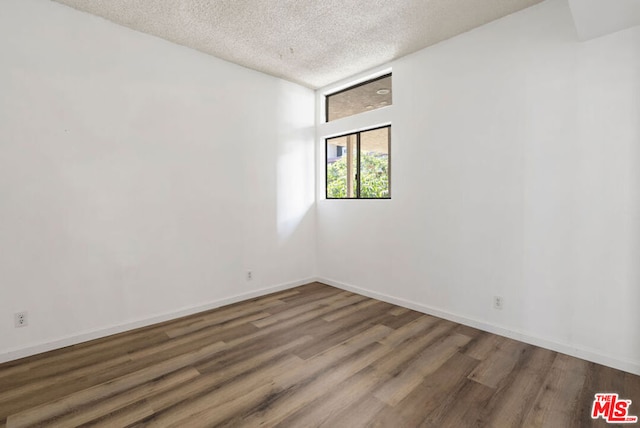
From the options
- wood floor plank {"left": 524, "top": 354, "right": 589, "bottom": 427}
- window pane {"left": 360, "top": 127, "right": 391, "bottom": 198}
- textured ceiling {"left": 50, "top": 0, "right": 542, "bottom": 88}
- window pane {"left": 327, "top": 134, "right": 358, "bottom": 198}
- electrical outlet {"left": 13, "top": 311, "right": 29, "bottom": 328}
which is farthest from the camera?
window pane {"left": 327, "top": 134, "right": 358, "bottom": 198}

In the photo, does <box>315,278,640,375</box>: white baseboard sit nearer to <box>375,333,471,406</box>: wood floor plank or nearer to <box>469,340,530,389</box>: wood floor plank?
<box>469,340,530,389</box>: wood floor plank

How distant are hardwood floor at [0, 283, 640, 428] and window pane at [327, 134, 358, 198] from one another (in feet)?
6.51

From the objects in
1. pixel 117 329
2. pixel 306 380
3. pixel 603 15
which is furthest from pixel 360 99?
pixel 117 329

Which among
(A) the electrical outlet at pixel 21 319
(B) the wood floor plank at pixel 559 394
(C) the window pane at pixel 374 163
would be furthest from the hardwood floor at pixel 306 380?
(C) the window pane at pixel 374 163

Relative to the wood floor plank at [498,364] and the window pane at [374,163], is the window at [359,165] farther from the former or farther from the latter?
the wood floor plank at [498,364]

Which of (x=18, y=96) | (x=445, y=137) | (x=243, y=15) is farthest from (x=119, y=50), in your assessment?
(x=445, y=137)

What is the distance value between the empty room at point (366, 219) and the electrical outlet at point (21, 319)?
0.05ft

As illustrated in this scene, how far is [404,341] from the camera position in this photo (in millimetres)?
2727

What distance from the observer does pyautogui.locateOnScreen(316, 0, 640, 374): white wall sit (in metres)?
2.29

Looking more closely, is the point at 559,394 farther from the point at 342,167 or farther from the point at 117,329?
the point at 117,329

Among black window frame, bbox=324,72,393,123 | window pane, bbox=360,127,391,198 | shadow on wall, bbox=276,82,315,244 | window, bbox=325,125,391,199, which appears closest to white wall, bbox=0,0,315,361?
shadow on wall, bbox=276,82,315,244

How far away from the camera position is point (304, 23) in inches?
114

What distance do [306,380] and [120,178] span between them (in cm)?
249

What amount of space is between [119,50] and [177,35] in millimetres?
561
